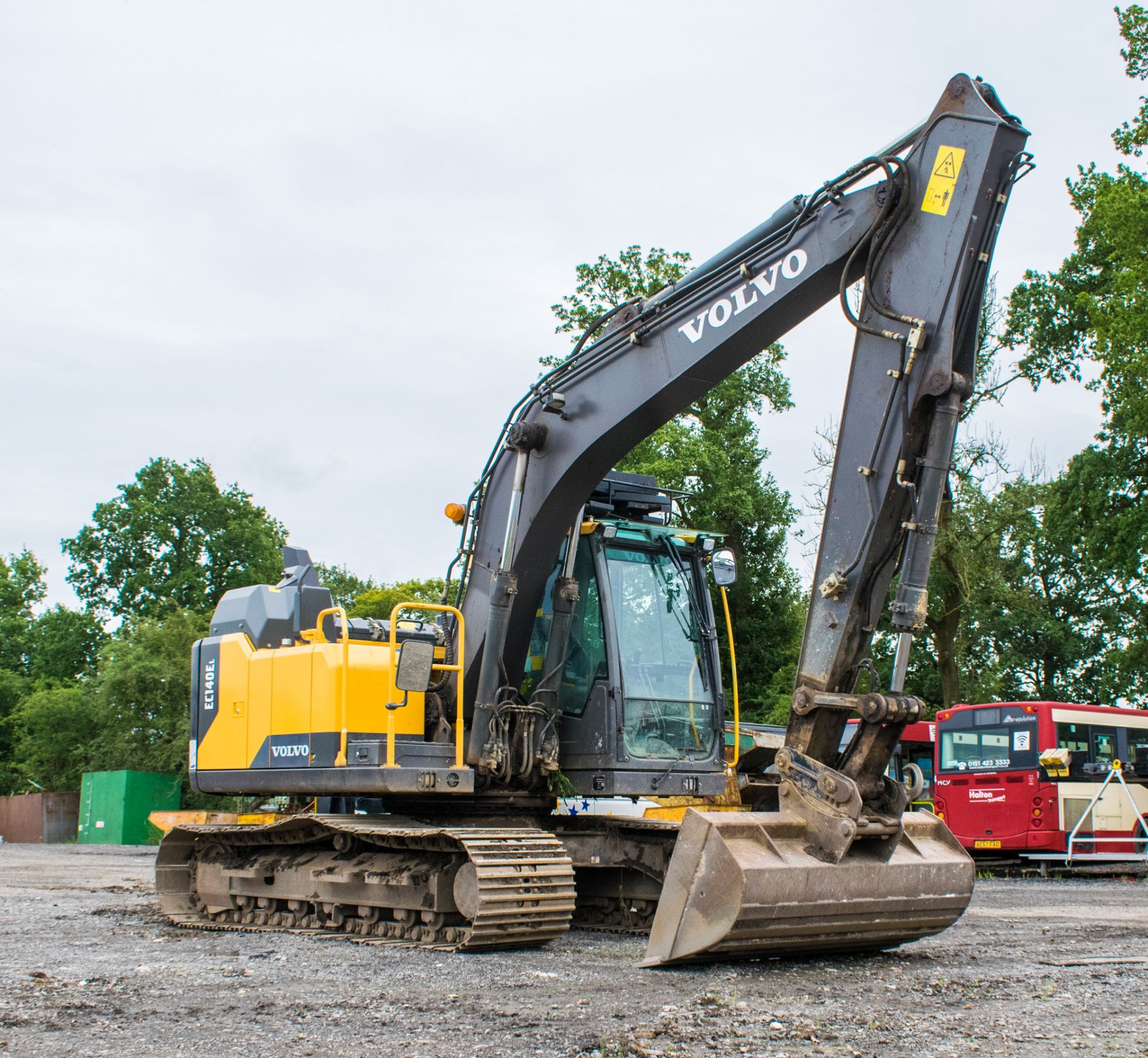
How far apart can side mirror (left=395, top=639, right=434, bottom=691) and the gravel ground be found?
164cm

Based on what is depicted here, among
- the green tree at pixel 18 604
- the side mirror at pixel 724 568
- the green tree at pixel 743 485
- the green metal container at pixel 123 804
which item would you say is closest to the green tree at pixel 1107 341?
the green tree at pixel 743 485

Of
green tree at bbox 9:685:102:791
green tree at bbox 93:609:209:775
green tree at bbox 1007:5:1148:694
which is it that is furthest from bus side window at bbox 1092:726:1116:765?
green tree at bbox 9:685:102:791

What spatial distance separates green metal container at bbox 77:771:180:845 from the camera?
36094 millimetres

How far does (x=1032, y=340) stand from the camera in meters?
31.4

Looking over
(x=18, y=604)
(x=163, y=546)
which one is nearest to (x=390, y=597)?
(x=163, y=546)

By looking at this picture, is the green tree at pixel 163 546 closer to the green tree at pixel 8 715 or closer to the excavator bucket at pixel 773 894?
the green tree at pixel 8 715

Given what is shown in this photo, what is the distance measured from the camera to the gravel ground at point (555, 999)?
4926 mm

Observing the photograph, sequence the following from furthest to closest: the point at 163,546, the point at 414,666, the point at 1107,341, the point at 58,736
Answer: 1. the point at 163,546
2. the point at 58,736
3. the point at 1107,341
4. the point at 414,666

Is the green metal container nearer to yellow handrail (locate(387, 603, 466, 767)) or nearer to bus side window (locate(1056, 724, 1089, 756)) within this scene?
bus side window (locate(1056, 724, 1089, 756))

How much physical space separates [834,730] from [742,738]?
158 inches

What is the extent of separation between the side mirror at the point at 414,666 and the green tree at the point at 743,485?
80.9 ft

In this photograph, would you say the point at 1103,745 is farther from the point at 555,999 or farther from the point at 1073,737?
the point at 555,999

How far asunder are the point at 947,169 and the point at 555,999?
4583 millimetres

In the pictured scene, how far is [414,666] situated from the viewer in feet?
27.6
